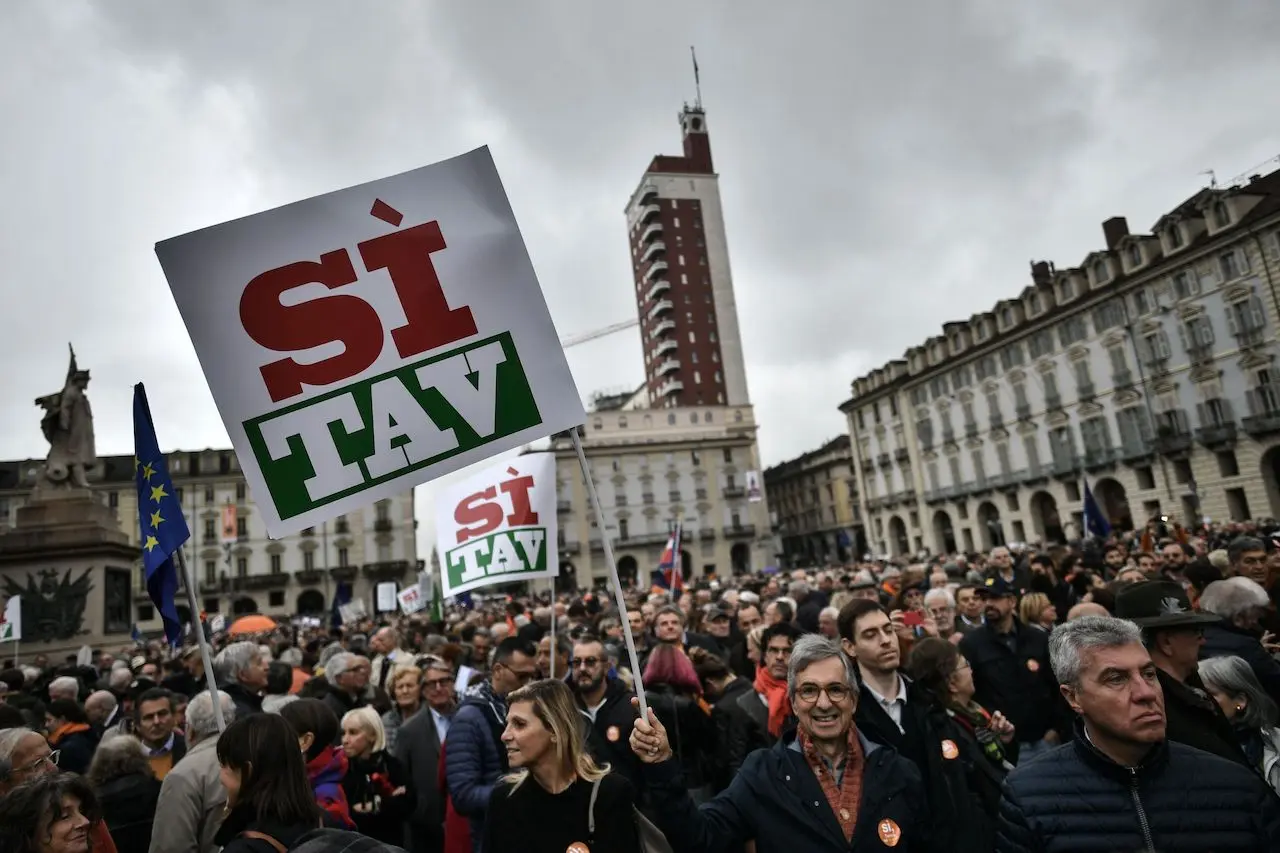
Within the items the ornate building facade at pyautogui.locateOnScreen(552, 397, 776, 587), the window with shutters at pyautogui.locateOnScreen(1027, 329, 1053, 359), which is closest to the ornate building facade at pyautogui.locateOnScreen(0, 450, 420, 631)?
the ornate building facade at pyautogui.locateOnScreen(552, 397, 776, 587)

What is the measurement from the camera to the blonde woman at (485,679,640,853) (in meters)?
2.78

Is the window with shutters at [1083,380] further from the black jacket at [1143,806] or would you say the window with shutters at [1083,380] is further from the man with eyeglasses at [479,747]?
the black jacket at [1143,806]

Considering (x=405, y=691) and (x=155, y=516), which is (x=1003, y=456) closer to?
(x=405, y=691)

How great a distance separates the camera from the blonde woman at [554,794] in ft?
9.13

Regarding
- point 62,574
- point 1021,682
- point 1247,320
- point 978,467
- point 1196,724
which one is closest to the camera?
point 1196,724

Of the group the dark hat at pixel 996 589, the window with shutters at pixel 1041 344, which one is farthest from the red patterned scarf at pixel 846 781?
the window with shutters at pixel 1041 344

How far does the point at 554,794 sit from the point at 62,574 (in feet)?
52.6

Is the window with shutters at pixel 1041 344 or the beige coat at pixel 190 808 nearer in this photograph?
the beige coat at pixel 190 808

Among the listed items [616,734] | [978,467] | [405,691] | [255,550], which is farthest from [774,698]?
[255,550]

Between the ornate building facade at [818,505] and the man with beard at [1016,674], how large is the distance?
65854mm

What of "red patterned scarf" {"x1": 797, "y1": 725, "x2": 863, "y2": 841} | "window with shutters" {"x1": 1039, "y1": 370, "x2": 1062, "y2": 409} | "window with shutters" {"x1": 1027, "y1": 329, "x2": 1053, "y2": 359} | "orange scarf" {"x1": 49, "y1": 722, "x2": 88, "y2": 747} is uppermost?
"window with shutters" {"x1": 1027, "y1": 329, "x2": 1053, "y2": 359}

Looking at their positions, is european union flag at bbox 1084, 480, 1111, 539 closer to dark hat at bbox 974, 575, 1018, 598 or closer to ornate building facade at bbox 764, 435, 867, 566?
dark hat at bbox 974, 575, 1018, 598

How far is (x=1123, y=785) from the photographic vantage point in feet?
7.77

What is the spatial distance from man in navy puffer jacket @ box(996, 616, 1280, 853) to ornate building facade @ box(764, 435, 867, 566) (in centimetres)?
6979
